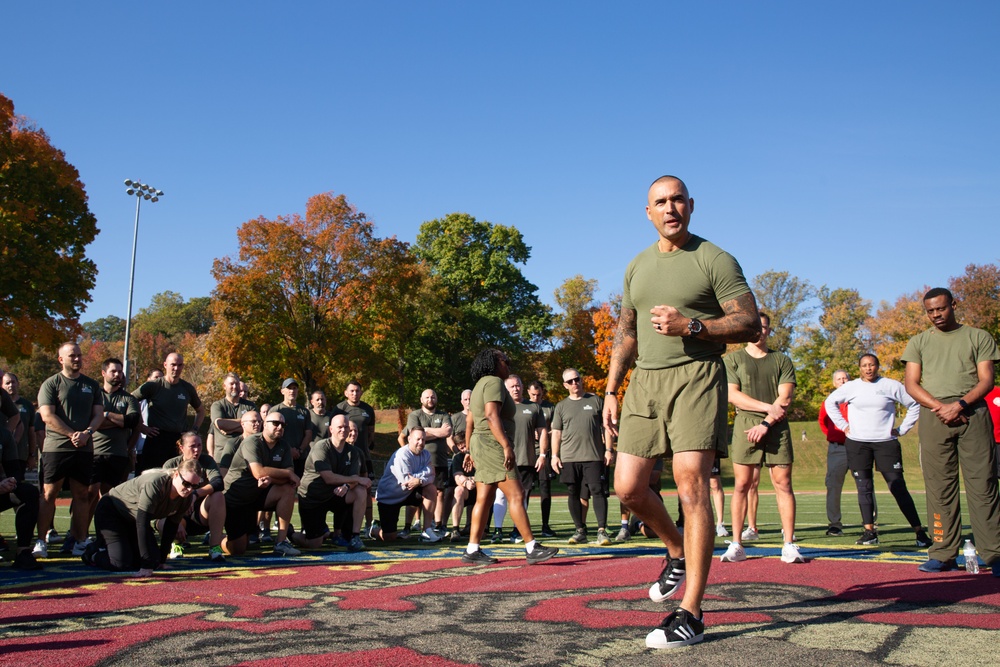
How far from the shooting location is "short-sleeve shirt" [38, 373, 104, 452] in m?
8.74

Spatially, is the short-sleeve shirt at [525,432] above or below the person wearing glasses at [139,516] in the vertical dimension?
above

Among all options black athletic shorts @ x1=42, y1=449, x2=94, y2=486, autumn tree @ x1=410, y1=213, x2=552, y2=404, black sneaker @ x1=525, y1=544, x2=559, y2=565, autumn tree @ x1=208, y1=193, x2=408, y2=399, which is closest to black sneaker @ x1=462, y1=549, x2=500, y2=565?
black sneaker @ x1=525, y1=544, x2=559, y2=565

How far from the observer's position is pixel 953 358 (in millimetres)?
6652

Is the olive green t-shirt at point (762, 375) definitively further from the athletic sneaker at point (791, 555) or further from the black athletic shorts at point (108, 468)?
the black athletic shorts at point (108, 468)

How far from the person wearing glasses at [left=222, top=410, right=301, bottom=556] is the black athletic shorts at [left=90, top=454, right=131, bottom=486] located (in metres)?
1.43

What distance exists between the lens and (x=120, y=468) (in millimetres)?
9734

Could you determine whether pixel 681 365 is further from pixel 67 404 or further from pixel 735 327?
pixel 67 404

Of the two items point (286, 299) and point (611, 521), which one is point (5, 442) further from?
point (286, 299)

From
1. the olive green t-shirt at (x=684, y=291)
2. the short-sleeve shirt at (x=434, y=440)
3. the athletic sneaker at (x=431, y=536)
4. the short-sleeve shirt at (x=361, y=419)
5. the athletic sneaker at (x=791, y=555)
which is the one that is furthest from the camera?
the short-sleeve shirt at (x=434, y=440)

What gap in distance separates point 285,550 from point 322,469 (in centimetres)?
120

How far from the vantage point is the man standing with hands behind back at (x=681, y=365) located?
4242 mm

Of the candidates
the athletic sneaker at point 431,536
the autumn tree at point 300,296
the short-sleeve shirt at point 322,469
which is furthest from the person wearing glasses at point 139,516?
the autumn tree at point 300,296

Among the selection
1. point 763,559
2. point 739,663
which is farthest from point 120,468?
point 739,663

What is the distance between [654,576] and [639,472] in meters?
2.12
